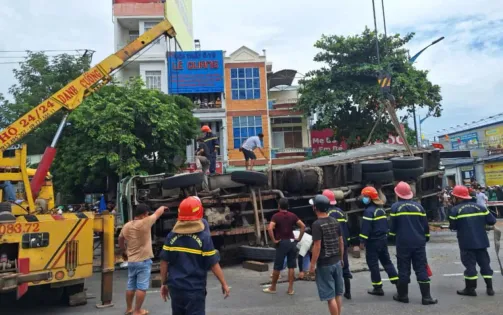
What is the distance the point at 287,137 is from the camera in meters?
28.4

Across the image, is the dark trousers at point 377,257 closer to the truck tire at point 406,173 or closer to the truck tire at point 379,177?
the truck tire at point 379,177

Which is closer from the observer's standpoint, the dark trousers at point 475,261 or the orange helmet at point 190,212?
the orange helmet at point 190,212

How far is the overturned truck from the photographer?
9.09 metres

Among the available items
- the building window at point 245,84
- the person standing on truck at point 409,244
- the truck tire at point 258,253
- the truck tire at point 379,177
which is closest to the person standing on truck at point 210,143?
the truck tire at point 258,253

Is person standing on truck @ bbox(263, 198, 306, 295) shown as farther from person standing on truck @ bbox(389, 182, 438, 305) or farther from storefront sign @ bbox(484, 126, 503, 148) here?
storefront sign @ bbox(484, 126, 503, 148)

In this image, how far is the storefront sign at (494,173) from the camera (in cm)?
2725

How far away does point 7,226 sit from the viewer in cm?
528

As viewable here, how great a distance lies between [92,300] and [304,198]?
547 centimetres

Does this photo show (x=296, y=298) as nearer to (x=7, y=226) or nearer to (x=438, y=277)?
(x=438, y=277)

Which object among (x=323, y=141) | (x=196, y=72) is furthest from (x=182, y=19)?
(x=323, y=141)

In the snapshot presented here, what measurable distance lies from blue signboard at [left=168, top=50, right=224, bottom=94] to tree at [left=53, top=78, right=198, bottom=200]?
267 inches

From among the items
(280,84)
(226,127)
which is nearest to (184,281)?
(226,127)

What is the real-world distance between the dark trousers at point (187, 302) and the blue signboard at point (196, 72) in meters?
21.9

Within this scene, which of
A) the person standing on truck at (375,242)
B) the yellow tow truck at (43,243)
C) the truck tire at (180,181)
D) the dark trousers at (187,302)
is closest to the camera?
the dark trousers at (187,302)
